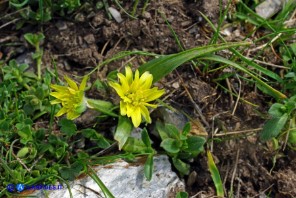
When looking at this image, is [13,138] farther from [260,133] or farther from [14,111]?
[260,133]

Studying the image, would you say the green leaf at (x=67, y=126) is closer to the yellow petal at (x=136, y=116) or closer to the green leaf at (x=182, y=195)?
the yellow petal at (x=136, y=116)

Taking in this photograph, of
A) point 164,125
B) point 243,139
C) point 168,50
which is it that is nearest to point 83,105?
point 164,125

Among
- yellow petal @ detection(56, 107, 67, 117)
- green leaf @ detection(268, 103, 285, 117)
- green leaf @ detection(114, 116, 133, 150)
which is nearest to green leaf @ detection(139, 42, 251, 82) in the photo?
green leaf @ detection(114, 116, 133, 150)

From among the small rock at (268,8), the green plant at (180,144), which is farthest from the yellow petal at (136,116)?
the small rock at (268,8)

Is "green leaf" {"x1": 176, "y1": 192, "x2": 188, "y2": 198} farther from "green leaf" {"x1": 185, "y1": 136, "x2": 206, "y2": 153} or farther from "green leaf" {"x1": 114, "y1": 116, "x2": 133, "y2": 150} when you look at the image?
"green leaf" {"x1": 114, "y1": 116, "x2": 133, "y2": 150}

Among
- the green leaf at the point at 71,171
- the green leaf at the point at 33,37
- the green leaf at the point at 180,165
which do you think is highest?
the green leaf at the point at 33,37

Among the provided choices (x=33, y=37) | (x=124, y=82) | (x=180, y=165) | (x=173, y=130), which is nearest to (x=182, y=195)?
(x=180, y=165)

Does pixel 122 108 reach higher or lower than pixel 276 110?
higher

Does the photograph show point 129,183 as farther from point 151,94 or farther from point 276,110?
point 276,110
